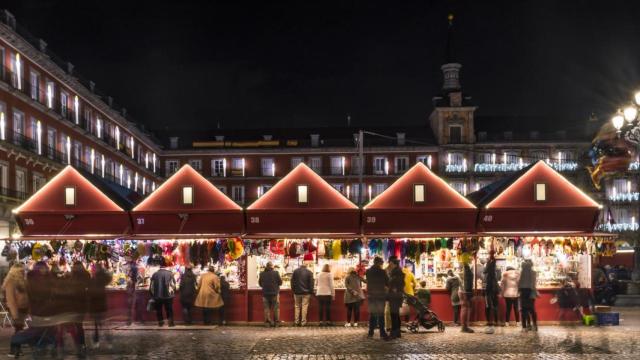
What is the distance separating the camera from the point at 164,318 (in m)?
21.5

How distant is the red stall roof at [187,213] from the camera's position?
2195 cm

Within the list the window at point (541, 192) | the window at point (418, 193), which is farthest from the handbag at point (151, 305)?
the window at point (541, 192)

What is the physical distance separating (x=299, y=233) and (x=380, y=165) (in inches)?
2122

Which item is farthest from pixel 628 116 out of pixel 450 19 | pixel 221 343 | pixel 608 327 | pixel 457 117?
pixel 450 19

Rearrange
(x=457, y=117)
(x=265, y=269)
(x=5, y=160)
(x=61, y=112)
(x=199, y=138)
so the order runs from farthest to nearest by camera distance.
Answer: (x=199, y=138)
(x=457, y=117)
(x=61, y=112)
(x=5, y=160)
(x=265, y=269)

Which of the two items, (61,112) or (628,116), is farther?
(61,112)

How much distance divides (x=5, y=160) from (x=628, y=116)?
33.3 m

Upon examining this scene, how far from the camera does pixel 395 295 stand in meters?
16.8

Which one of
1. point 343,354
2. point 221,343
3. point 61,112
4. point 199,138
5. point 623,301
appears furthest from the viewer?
point 199,138

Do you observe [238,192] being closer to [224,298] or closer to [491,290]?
[224,298]

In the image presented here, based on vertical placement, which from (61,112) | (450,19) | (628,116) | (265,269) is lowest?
(265,269)

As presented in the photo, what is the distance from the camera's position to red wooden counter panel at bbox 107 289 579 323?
2094cm

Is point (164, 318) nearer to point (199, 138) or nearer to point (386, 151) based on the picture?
point (386, 151)

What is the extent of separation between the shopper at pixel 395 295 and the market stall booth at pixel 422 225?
14.0 ft
